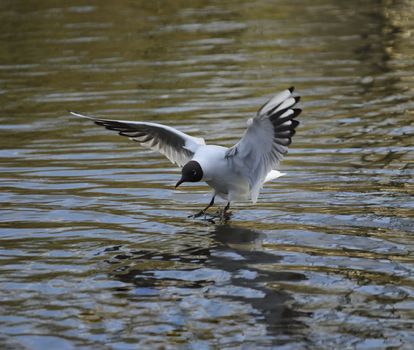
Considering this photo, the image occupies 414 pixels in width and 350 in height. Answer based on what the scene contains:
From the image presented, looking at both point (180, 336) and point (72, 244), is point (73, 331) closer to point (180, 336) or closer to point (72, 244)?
point (180, 336)

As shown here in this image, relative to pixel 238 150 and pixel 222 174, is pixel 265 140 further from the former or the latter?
pixel 222 174

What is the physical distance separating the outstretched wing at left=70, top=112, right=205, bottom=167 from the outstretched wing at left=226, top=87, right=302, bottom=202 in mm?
780

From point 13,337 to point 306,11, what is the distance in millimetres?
17340

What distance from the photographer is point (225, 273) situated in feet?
27.2

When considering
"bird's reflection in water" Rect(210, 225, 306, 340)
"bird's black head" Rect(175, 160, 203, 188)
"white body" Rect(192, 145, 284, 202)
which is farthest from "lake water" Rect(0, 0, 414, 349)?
"bird's black head" Rect(175, 160, 203, 188)

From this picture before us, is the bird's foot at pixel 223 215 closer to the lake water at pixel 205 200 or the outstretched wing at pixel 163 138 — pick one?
the lake water at pixel 205 200

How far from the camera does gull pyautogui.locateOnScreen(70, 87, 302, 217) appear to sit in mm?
9102

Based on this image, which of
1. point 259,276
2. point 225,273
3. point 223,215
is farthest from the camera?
point 223,215

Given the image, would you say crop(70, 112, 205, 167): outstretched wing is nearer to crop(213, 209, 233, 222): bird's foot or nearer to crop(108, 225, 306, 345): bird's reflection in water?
crop(213, 209, 233, 222): bird's foot

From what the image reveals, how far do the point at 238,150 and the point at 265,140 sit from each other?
0.34 meters

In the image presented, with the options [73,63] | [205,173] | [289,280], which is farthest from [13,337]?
[73,63]

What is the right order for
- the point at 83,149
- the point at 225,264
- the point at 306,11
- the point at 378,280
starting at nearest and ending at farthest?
1. the point at 378,280
2. the point at 225,264
3. the point at 83,149
4. the point at 306,11

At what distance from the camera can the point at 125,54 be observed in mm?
19922

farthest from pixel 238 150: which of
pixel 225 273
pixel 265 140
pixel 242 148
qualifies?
pixel 225 273
